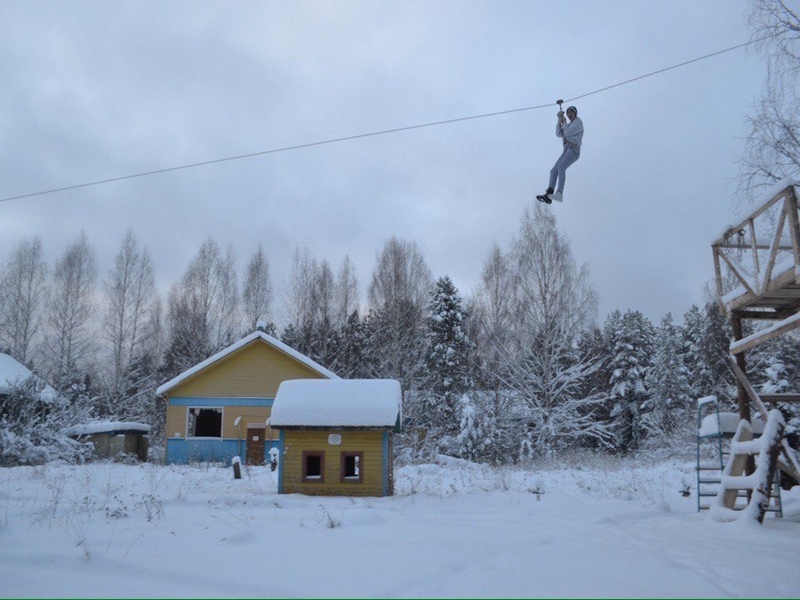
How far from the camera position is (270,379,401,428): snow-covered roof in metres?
13.9

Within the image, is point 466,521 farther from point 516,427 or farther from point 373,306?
point 373,306

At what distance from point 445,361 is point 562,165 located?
2432cm

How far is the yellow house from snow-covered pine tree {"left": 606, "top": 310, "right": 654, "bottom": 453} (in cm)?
2111

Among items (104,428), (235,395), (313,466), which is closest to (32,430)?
(104,428)

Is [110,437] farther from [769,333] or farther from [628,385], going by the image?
[628,385]

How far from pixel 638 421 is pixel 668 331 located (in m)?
13.6

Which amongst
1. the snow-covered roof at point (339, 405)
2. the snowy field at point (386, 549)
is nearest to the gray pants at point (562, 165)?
the snowy field at point (386, 549)

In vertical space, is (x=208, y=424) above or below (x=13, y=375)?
below

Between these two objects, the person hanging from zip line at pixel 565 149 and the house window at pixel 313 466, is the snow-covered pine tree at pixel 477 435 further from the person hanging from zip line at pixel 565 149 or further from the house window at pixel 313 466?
the person hanging from zip line at pixel 565 149

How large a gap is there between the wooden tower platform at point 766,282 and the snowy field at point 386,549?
1.93 m

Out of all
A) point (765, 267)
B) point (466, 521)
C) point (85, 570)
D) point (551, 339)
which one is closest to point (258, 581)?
point (85, 570)

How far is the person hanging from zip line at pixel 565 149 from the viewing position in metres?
8.75

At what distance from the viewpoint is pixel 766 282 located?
28.5ft

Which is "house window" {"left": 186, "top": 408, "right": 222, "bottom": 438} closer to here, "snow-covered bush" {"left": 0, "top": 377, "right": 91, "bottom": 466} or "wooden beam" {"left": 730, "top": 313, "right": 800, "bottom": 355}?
"snow-covered bush" {"left": 0, "top": 377, "right": 91, "bottom": 466}
